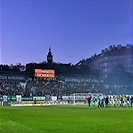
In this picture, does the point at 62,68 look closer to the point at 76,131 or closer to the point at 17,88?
the point at 17,88

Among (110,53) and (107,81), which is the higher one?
(110,53)

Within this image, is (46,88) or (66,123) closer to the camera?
(66,123)

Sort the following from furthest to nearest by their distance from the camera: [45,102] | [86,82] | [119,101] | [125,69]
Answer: [125,69] → [86,82] → [45,102] → [119,101]

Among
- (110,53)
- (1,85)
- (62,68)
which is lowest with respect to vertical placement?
(1,85)

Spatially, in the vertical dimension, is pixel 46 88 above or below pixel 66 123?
above

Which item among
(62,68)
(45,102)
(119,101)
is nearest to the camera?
(119,101)

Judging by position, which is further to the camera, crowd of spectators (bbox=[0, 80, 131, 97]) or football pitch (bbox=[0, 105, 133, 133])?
crowd of spectators (bbox=[0, 80, 131, 97])

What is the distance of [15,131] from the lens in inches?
634

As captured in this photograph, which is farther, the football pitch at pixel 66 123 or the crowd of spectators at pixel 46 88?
the crowd of spectators at pixel 46 88

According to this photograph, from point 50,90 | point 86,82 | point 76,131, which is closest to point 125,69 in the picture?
point 86,82

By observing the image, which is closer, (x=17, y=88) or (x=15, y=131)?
(x=15, y=131)

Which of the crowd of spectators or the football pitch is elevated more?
the crowd of spectators

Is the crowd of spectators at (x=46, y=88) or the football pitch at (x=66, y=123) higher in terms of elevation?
the crowd of spectators at (x=46, y=88)

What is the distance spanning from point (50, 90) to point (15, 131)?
243 ft
